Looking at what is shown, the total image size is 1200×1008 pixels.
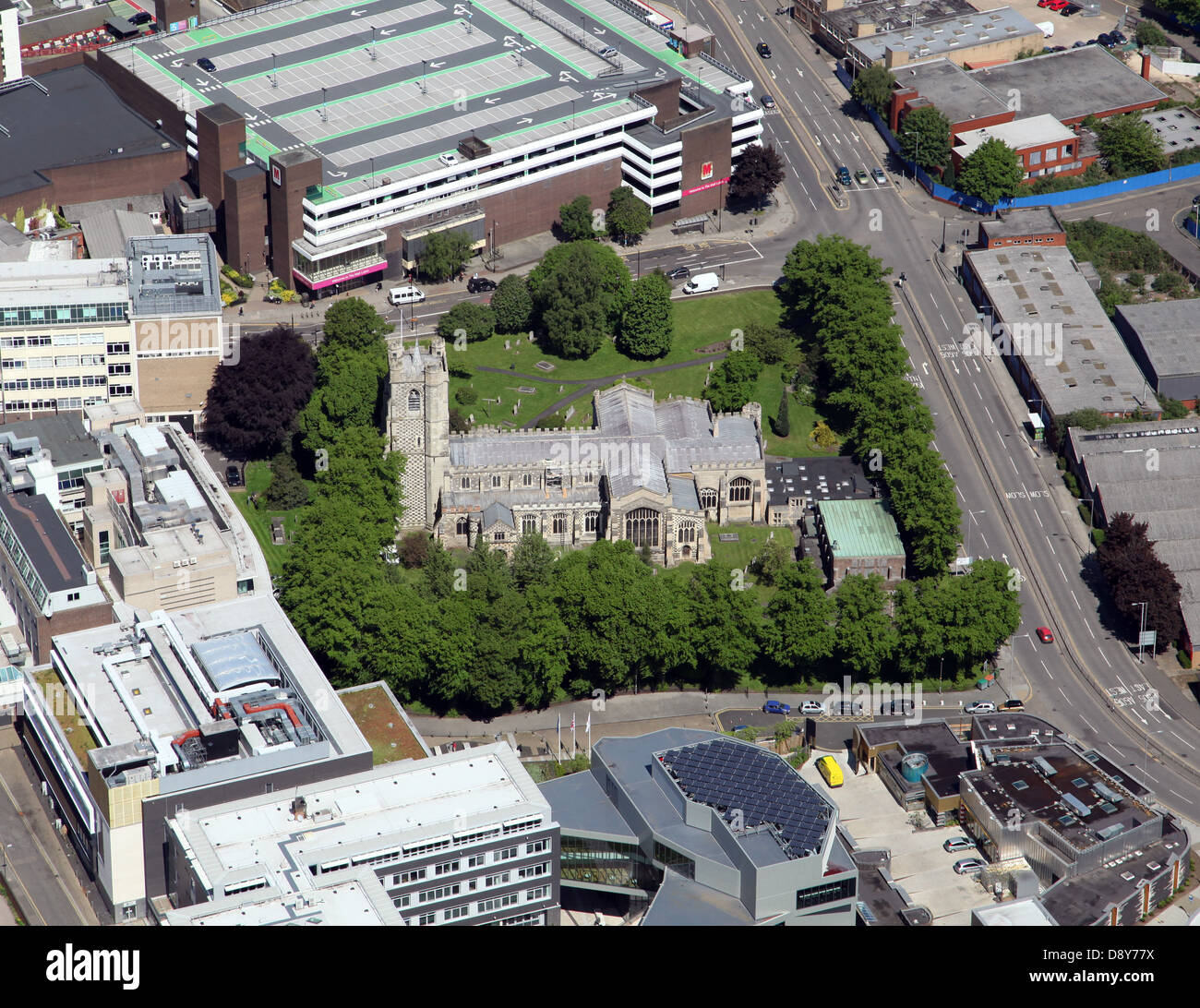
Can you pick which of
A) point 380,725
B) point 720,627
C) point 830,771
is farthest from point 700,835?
point 720,627

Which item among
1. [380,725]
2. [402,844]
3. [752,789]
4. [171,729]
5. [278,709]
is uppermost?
[402,844]

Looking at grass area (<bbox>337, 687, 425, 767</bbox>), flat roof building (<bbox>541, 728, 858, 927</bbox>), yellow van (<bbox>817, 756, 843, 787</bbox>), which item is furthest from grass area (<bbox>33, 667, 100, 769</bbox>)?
yellow van (<bbox>817, 756, 843, 787</bbox>)

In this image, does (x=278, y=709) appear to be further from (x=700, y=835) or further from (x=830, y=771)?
(x=830, y=771)

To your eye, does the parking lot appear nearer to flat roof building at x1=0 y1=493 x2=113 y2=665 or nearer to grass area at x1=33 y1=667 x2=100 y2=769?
grass area at x1=33 y1=667 x2=100 y2=769

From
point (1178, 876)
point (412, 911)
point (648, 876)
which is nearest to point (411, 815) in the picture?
point (412, 911)

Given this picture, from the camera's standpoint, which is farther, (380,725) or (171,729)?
(380,725)

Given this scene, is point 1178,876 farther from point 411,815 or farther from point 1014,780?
point 411,815

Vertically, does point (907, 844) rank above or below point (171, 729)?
below

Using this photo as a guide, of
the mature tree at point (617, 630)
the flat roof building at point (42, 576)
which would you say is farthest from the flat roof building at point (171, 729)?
the mature tree at point (617, 630)
